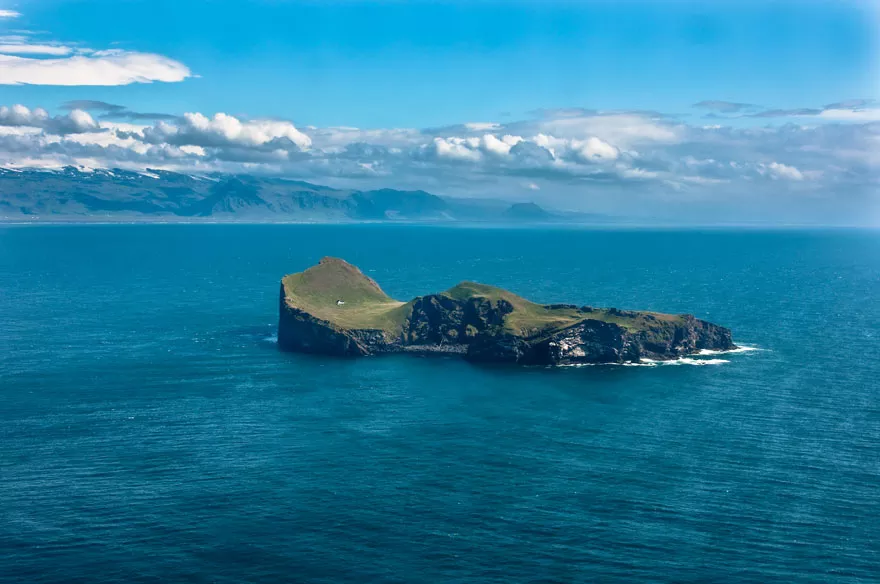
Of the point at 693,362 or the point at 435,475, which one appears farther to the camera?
the point at 693,362

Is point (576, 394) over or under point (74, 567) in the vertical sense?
over

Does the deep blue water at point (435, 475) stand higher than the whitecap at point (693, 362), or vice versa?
the whitecap at point (693, 362)

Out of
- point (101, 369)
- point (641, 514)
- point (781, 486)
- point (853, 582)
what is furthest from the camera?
point (101, 369)

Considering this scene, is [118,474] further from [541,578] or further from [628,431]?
[628,431]

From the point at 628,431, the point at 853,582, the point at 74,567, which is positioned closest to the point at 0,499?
the point at 74,567

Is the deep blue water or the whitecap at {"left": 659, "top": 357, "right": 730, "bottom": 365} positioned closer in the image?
the deep blue water

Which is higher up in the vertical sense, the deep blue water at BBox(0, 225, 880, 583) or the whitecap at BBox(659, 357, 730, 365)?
the whitecap at BBox(659, 357, 730, 365)

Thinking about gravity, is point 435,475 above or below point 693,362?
below

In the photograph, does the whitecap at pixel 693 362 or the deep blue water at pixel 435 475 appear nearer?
the deep blue water at pixel 435 475

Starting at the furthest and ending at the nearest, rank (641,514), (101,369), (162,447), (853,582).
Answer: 1. (101,369)
2. (162,447)
3. (641,514)
4. (853,582)

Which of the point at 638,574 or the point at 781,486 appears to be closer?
the point at 638,574
